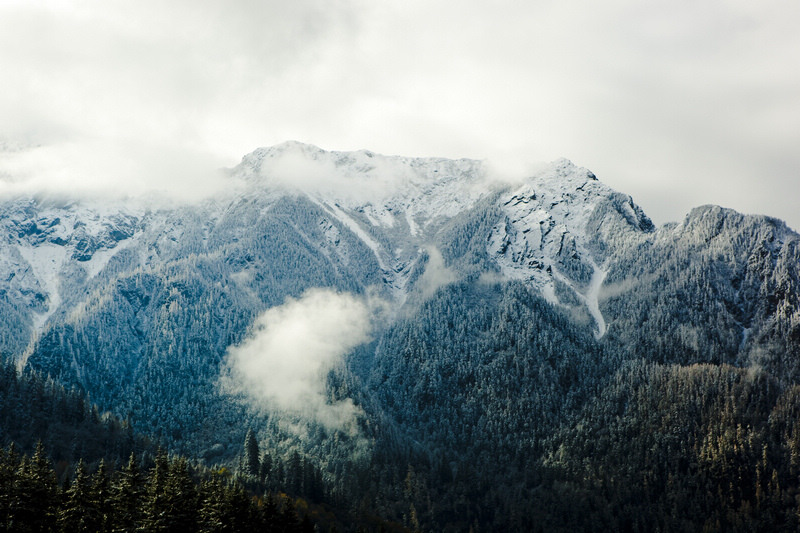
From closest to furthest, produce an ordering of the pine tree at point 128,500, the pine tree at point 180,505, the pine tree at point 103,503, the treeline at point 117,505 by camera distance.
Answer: the treeline at point 117,505, the pine tree at point 180,505, the pine tree at point 103,503, the pine tree at point 128,500

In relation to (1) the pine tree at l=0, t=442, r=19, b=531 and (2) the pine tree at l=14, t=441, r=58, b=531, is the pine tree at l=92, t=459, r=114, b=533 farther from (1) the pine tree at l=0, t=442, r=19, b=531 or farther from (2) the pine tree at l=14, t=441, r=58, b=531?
(1) the pine tree at l=0, t=442, r=19, b=531

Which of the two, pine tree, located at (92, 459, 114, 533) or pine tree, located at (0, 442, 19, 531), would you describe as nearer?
pine tree, located at (0, 442, 19, 531)

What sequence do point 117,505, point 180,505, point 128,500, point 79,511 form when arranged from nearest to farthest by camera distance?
point 79,511
point 180,505
point 117,505
point 128,500

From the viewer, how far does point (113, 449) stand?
19862 cm

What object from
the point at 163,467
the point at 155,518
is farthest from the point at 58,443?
the point at 155,518

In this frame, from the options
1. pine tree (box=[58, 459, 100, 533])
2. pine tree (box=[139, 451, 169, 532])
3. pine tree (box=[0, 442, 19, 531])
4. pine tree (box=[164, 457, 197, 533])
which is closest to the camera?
pine tree (box=[0, 442, 19, 531])

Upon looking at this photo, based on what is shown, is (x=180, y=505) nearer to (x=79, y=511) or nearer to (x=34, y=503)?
(x=79, y=511)

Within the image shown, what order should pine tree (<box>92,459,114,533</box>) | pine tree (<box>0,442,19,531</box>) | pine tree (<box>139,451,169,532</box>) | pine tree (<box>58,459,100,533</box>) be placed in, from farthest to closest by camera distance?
pine tree (<box>92,459,114,533</box>), pine tree (<box>58,459,100,533</box>), pine tree (<box>139,451,169,532</box>), pine tree (<box>0,442,19,531</box>)

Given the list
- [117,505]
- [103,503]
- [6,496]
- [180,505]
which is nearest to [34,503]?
[6,496]

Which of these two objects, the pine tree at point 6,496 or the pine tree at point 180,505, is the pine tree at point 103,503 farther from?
the pine tree at point 6,496

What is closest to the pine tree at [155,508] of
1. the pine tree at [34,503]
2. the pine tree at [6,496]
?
the pine tree at [34,503]

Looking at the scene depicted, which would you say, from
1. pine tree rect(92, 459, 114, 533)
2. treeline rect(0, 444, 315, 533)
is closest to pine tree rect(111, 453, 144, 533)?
treeline rect(0, 444, 315, 533)

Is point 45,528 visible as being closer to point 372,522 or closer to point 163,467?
point 163,467

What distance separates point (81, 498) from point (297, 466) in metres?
116
